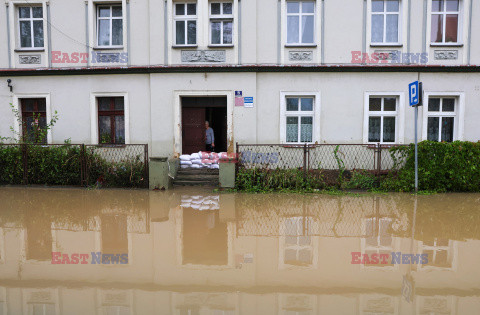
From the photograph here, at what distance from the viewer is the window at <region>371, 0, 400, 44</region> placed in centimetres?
1148

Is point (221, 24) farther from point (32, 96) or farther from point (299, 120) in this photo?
point (32, 96)

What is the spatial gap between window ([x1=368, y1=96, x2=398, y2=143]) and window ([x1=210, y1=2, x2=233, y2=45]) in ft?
17.9

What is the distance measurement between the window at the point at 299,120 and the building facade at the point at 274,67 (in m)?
0.04

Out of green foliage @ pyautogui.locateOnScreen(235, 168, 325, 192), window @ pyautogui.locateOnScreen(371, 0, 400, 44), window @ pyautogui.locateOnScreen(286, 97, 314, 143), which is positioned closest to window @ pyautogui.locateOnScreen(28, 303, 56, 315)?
→ green foliage @ pyautogui.locateOnScreen(235, 168, 325, 192)

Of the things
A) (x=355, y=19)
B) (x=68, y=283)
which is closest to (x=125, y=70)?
(x=355, y=19)

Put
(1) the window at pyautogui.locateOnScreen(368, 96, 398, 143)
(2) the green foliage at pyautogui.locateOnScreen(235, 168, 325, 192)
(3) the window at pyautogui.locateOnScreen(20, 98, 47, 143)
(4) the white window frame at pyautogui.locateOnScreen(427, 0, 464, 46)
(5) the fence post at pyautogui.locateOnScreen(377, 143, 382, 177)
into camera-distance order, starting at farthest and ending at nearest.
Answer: (3) the window at pyautogui.locateOnScreen(20, 98, 47, 143) < (1) the window at pyautogui.locateOnScreen(368, 96, 398, 143) < (4) the white window frame at pyautogui.locateOnScreen(427, 0, 464, 46) < (5) the fence post at pyautogui.locateOnScreen(377, 143, 382, 177) < (2) the green foliage at pyautogui.locateOnScreen(235, 168, 325, 192)

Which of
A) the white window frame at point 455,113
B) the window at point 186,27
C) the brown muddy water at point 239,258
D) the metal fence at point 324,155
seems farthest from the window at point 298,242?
the window at point 186,27

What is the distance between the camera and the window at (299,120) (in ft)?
38.4

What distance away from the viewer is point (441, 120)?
11609 millimetres

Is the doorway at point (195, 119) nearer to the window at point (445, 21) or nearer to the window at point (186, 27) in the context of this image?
the window at point (186, 27)

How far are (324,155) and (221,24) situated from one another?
5.76 metres

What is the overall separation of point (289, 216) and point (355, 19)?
794 cm

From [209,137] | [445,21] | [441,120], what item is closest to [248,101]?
[209,137]

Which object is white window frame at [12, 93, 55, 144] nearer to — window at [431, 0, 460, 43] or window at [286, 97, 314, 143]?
window at [286, 97, 314, 143]
